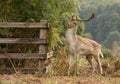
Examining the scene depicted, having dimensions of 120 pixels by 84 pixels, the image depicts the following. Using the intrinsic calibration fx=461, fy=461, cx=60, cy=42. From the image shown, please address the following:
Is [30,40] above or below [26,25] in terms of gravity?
below

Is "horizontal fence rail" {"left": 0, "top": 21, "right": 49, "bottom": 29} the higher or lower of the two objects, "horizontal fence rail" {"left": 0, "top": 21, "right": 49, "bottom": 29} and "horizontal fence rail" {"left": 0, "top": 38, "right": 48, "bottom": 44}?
the higher

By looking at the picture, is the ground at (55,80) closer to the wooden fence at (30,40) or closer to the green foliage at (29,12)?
the wooden fence at (30,40)

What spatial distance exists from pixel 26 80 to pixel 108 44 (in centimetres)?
7112

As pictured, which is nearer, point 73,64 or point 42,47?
Result: point 73,64

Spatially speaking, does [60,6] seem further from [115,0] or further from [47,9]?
[115,0]

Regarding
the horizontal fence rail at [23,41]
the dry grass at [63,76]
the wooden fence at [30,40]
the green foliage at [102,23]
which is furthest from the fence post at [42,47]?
the green foliage at [102,23]

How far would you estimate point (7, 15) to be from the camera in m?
14.3

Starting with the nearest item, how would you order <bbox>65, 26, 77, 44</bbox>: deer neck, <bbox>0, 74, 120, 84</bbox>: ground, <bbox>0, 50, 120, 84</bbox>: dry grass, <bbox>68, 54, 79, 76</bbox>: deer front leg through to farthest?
<bbox>0, 74, 120, 84</bbox>: ground < <bbox>0, 50, 120, 84</bbox>: dry grass < <bbox>68, 54, 79, 76</bbox>: deer front leg < <bbox>65, 26, 77, 44</bbox>: deer neck

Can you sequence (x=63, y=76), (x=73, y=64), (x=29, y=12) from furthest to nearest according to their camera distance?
1. (x=29, y=12)
2. (x=73, y=64)
3. (x=63, y=76)

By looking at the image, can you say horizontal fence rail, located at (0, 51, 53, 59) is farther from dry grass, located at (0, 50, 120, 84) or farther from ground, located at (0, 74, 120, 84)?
ground, located at (0, 74, 120, 84)

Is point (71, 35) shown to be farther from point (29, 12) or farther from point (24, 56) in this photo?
point (29, 12)

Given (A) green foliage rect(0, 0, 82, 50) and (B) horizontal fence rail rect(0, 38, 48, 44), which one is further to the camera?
(A) green foliage rect(0, 0, 82, 50)

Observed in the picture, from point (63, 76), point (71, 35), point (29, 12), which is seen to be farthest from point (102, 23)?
point (63, 76)

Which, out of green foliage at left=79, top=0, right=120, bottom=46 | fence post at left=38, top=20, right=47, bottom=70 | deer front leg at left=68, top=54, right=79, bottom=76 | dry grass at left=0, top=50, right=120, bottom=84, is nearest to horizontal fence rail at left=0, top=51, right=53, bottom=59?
fence post at left=38, top=20, right=47, bottom=70
